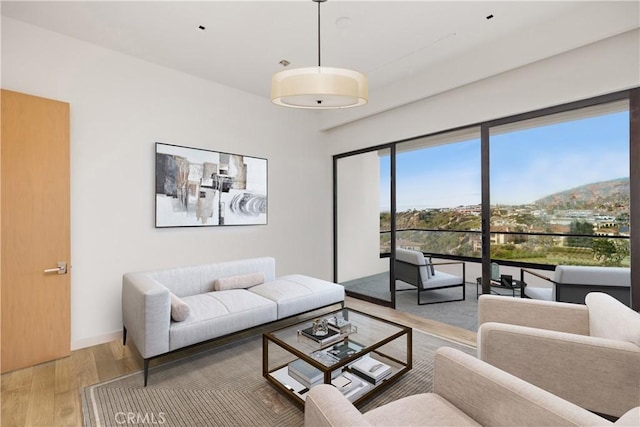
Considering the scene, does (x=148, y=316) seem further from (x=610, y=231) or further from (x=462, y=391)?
(x=610, y=231)

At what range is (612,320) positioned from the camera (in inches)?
69.0

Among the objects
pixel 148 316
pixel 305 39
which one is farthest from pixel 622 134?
pixel 148 316

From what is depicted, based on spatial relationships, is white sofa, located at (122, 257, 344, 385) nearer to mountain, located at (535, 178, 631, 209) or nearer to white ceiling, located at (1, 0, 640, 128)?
white ceiling, located at (1, 0, 640, 128)

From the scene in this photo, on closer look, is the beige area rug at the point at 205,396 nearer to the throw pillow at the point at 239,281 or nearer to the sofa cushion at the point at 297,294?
the sofa cushion at the point at 297,294

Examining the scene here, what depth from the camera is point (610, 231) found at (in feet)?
8.59

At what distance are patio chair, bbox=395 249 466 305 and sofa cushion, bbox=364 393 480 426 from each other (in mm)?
2856

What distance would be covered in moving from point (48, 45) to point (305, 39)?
2282mm

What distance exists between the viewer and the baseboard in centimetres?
285

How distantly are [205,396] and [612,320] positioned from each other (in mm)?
2585

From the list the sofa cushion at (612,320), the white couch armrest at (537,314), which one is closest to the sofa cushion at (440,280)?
the white couch armrest at (537,314)

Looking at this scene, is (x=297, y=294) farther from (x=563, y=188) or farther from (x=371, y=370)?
(x=563, y=188)

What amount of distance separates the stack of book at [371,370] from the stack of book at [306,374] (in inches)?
6.2

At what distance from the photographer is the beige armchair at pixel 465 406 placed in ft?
3.31

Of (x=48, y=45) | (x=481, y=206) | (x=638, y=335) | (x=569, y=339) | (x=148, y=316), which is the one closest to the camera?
(x=638, y=335)
